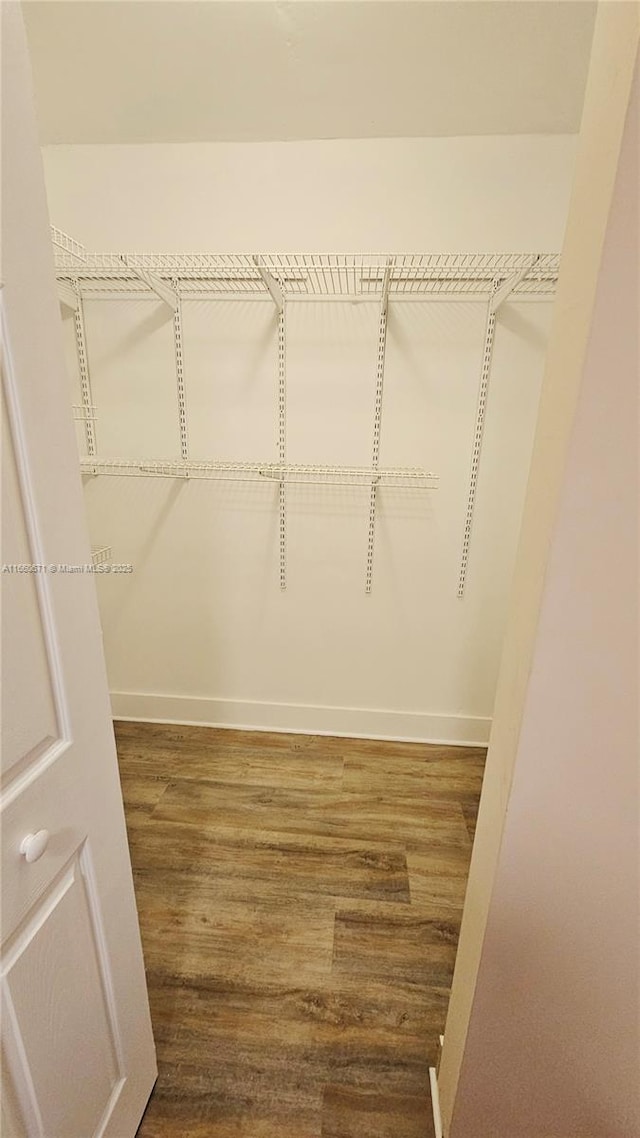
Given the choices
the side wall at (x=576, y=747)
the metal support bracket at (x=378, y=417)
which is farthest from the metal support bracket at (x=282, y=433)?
the side wall at (x=576, y=747)

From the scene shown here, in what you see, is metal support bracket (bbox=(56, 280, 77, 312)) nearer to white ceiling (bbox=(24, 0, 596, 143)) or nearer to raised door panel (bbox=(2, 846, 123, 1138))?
white ceiling (bbox=(24, 0, 596, 143))

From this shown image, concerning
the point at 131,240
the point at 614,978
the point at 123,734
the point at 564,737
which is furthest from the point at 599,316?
the point at 123,734

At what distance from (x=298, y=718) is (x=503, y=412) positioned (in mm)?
1778

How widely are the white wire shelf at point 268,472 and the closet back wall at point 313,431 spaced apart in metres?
0.04

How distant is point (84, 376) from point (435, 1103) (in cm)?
266

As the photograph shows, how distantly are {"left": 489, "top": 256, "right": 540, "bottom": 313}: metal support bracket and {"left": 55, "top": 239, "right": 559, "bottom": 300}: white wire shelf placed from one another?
1.9 inches

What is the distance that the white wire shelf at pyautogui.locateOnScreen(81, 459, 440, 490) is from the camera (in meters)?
2.06

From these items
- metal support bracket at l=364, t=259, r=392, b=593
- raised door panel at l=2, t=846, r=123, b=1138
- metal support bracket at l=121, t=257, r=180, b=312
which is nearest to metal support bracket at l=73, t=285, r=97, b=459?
metal support bracket at l=121, t=257, r=180, b=312

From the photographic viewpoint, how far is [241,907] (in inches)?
59.3

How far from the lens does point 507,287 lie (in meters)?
1.72

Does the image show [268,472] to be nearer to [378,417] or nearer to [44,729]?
[378,417]

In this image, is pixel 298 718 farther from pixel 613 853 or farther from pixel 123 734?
pixel 613 853

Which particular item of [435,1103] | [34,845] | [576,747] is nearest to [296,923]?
[435,1103]

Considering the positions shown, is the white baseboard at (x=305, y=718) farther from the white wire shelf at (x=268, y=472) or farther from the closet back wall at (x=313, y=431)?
the white wire shelf at (x=268, y=472)
